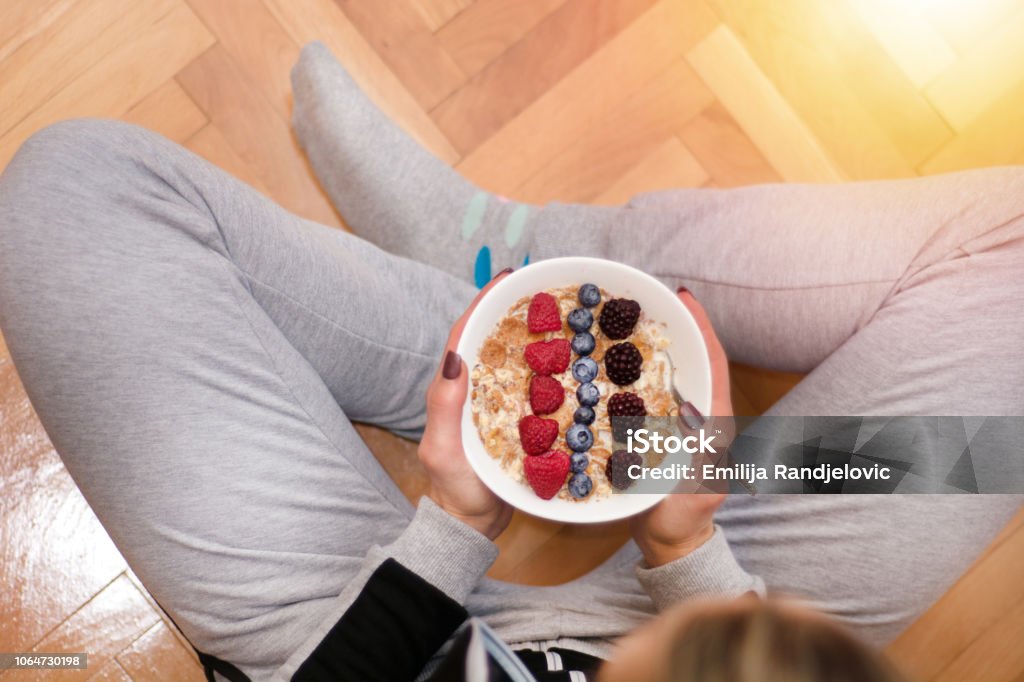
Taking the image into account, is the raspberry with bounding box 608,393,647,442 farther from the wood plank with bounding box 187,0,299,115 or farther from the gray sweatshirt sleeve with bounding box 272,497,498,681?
the wood plank with bounding box 187,0,299,115

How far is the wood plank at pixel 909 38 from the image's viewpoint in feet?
3.78

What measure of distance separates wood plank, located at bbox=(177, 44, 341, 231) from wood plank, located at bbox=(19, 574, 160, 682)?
0.64 metres

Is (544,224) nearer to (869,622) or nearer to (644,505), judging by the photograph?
(644,505)

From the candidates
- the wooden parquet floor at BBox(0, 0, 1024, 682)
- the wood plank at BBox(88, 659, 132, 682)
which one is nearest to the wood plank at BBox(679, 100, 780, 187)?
the wooden parquet floor at BBox(0, 0, 1024, 682)

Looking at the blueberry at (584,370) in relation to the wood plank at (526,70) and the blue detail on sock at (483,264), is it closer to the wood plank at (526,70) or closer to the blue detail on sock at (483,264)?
the blue detail on sock at (483,264)

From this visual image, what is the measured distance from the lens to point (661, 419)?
73 cm

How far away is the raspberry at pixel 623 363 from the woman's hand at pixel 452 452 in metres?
0.15

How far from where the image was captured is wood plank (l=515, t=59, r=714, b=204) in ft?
3.77

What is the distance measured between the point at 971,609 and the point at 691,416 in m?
0.72

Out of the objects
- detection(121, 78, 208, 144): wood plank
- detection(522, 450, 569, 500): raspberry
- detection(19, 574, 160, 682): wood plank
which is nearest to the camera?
detection(522, 450, 569, 500): raspberry

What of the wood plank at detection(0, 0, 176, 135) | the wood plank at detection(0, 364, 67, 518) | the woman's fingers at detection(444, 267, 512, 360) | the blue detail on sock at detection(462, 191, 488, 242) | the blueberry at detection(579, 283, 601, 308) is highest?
the wood plank at detection(0, 0, 176, 135)

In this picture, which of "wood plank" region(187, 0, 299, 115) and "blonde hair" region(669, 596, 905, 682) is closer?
"blonde hair" region(669, 596, 905, 682)

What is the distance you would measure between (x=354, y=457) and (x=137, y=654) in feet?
1.66

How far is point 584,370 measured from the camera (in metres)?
0.73
